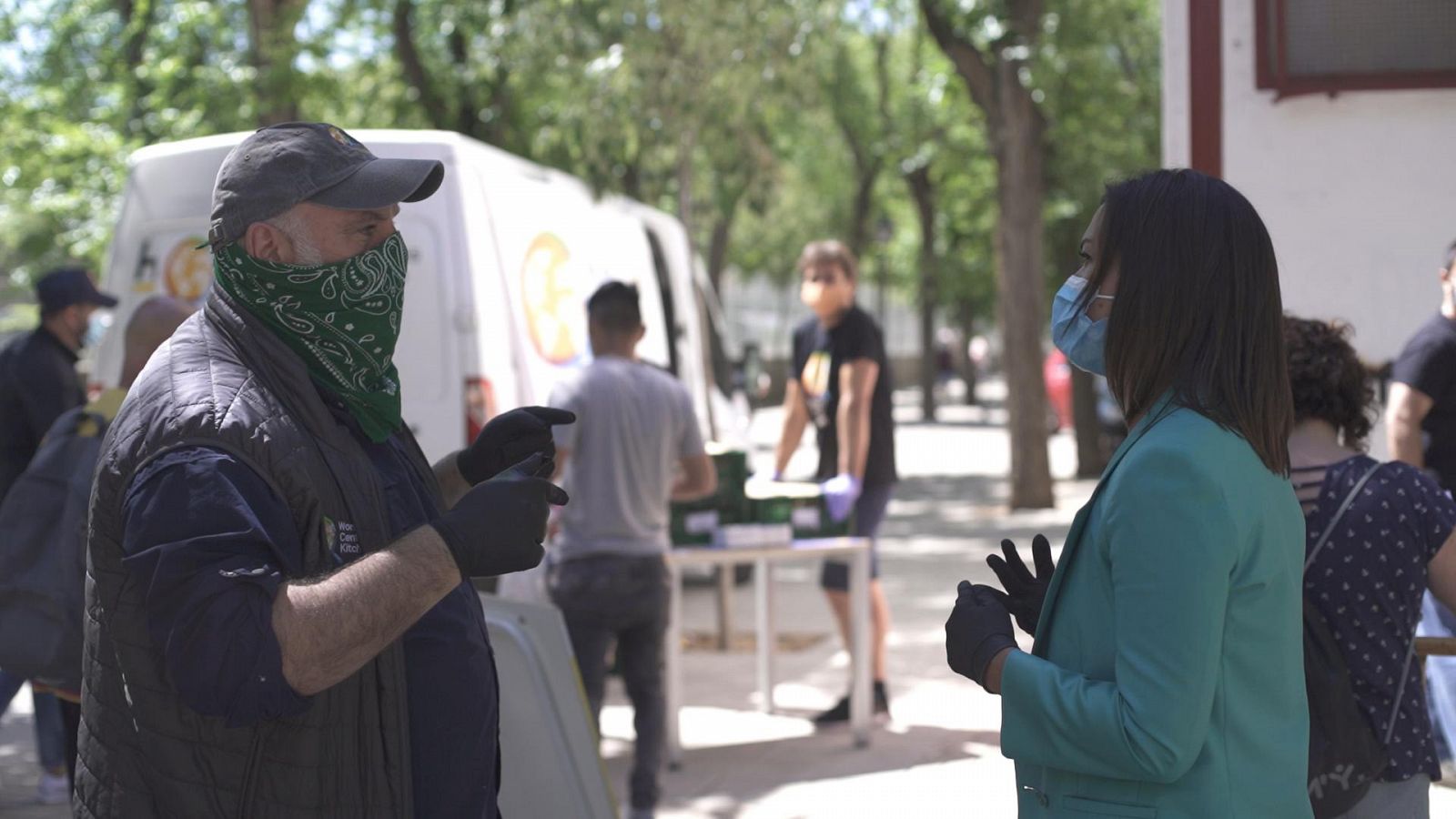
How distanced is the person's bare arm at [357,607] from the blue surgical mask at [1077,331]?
0.94 metres

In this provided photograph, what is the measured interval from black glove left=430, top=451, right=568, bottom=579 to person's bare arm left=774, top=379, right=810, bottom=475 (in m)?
5.61

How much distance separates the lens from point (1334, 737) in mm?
3146

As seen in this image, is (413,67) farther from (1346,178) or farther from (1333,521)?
(1333,521)

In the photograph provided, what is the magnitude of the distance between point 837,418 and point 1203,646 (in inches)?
216

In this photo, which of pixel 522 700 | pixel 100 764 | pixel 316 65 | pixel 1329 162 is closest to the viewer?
pixel 100 764

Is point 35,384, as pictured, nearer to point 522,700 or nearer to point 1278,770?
point 522,700

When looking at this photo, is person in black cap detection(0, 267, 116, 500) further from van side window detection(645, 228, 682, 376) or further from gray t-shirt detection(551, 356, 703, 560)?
van side window detection(645, 228, 682, 376)

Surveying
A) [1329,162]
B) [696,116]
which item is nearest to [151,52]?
[696,116]

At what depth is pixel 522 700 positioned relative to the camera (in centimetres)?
378

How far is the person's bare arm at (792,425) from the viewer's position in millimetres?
7891

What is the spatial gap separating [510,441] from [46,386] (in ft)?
14.7

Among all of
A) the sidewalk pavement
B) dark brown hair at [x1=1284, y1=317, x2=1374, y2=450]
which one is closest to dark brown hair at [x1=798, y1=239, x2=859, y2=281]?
the sidewalk pavement

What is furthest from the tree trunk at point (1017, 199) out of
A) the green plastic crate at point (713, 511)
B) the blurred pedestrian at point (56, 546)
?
the blurred pedestrian at point (56, 546)

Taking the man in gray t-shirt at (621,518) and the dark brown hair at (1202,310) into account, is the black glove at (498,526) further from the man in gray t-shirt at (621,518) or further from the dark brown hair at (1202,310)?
the man in gray t-shirt at (621,518)
